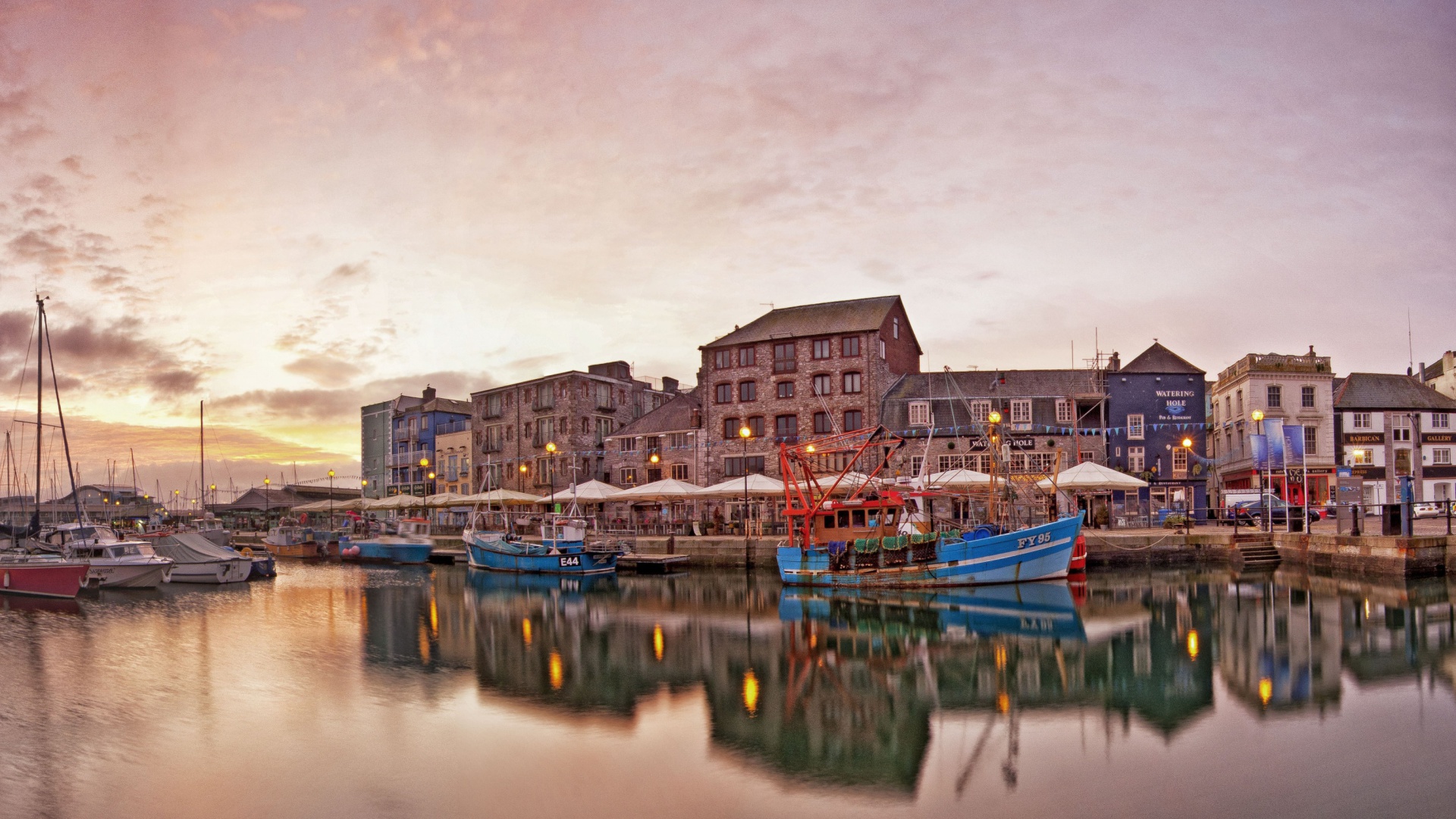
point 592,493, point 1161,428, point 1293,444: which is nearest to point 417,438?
point 592,493

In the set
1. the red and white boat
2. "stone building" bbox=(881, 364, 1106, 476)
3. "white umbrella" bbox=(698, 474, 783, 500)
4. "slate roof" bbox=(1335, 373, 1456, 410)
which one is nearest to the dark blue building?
"stone building" bbox=(881, 364, 1106, 476)

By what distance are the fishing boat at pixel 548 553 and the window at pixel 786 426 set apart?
13795 mm

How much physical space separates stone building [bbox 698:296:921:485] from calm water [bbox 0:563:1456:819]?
25.1 m

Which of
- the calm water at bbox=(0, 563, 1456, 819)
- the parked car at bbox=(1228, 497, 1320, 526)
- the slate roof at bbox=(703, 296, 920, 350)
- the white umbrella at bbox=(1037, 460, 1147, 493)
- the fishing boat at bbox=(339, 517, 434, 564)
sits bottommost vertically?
the fishing boat at bbox=(339, 517, 434, 564)

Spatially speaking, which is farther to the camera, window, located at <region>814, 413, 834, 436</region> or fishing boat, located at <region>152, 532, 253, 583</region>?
window, located at <region>814, 413, 834, 436</region>

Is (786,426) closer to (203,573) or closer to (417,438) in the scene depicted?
(203,573)

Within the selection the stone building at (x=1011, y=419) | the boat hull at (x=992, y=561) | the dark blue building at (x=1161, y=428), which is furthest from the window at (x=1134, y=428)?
the boat hull at (x=992, y=561)

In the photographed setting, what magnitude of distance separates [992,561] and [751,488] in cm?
1462

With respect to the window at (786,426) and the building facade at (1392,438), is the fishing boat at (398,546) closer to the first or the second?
the window at (786,426)

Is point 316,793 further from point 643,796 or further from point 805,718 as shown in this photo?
point 805,718

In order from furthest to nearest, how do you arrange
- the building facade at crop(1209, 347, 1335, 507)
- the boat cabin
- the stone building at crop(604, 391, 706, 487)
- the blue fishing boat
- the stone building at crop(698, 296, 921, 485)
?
1. the stone building at crop(604, 391, 706, 487)
2. the stone building at crop(698, 296, 921, 485)
3. the building facade at crop(1209, 347, 1335, 507)
4. the blue fishing boat
5. the boat cabin

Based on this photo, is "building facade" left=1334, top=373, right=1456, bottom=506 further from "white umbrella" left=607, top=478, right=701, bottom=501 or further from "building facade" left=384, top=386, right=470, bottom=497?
"building facade" left=384, top=386, right=470, bottom=497

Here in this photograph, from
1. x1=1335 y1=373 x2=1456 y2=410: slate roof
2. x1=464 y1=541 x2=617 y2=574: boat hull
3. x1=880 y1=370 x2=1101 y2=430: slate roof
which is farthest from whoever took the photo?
x1=1335 y1=373 x2=1456 y2=410: slate roof

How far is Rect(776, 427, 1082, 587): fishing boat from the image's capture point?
3375cm
